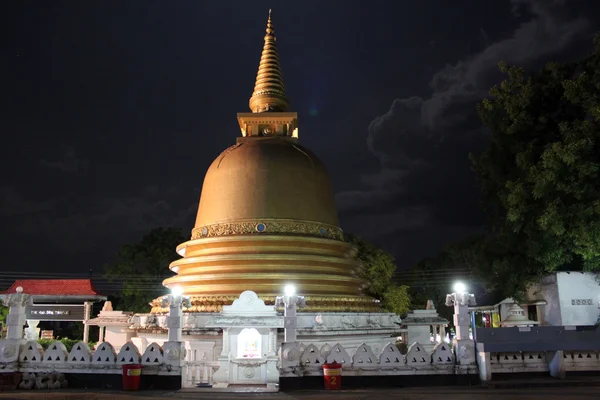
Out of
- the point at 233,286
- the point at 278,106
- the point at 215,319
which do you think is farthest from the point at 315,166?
the point at 215,319

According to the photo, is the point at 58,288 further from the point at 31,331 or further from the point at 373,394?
the point at 373,394

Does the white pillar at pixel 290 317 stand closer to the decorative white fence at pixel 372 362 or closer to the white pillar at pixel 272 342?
the decorative white fence at pixel 372 362

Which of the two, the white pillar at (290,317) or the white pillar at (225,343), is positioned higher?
the white pillar at (290,317)

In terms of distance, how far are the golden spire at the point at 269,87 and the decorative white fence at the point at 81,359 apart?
1436cm

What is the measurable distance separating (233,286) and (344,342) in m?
4.15

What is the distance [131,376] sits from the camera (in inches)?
464

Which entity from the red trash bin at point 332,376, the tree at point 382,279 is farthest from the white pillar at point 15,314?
the tree at point 382,279

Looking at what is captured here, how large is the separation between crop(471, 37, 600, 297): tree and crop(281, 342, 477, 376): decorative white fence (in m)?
7.13

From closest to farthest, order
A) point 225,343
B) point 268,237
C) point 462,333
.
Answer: point 462,333
point 225,343
point 268,237

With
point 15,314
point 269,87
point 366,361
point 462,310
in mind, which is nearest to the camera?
point 366,361

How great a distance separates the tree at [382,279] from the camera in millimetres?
29906

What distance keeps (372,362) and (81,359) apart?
6837 millimetres

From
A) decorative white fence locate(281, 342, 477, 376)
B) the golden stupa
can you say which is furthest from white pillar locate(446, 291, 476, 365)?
the golden stupa

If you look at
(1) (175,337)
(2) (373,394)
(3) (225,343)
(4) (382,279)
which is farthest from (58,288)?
(2) (373,394)
